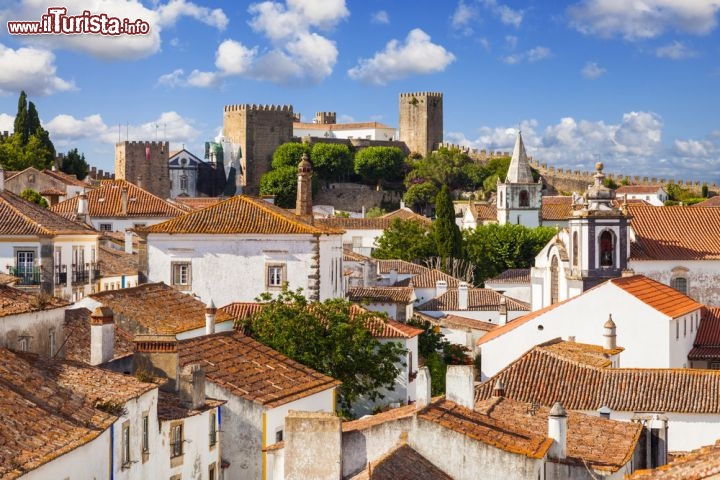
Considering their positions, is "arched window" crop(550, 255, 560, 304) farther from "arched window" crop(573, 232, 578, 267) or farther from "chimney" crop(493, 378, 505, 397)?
"chimney" crop(493, 378, 505, 397)

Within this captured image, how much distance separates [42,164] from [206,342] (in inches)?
2682

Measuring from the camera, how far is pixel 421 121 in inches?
5541

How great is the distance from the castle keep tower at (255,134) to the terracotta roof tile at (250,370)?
97.0 meters

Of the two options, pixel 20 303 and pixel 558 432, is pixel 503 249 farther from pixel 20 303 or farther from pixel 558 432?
pixel 20 303

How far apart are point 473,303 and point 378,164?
213 ft

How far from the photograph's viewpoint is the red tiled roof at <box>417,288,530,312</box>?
64.9m

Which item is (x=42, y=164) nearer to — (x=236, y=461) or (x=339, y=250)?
(x=339, y=250)

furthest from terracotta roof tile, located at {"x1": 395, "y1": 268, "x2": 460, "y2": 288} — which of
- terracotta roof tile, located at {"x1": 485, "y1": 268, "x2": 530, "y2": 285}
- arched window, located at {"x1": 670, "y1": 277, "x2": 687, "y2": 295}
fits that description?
arched window, located at {"x1": 670, "y1": 277, "x2": 687, "y2": 295}

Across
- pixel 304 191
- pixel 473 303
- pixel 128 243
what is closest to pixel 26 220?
pixel 304 191

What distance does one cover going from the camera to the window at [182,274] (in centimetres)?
4303

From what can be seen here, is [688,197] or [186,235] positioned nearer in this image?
[186,235]

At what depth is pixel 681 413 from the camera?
114ft

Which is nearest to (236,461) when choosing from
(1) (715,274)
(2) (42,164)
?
(1) (715,274)

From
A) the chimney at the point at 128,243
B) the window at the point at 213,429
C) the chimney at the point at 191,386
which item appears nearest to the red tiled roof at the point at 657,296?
the chimney at the point at 128,243
